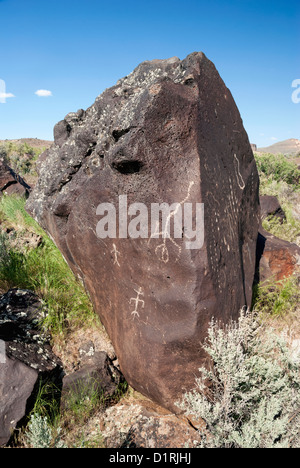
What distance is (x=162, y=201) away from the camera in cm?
236

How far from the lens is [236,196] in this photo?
2.99 m

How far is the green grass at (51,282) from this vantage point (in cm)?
330

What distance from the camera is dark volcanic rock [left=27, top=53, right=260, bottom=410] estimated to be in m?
2.33

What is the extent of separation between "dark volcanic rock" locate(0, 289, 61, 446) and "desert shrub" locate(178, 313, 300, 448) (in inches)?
43.2

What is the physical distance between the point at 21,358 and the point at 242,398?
1.68m

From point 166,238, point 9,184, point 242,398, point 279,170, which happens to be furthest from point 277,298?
point 279,170

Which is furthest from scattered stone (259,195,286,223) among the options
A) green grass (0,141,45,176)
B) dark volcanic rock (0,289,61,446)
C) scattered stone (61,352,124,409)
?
green grass (0,141,45,176)

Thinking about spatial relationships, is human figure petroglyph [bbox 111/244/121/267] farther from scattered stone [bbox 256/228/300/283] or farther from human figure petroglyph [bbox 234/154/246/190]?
scattered stone [bbox 256/228/300/283]

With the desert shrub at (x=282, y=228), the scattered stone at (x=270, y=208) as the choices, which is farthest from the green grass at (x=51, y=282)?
the scattered stone at (x=270, y=208)

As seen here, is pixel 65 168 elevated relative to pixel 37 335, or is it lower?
elevated

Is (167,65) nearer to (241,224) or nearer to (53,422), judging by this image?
(241,224)

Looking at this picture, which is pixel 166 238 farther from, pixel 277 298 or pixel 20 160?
pixel 20 160
